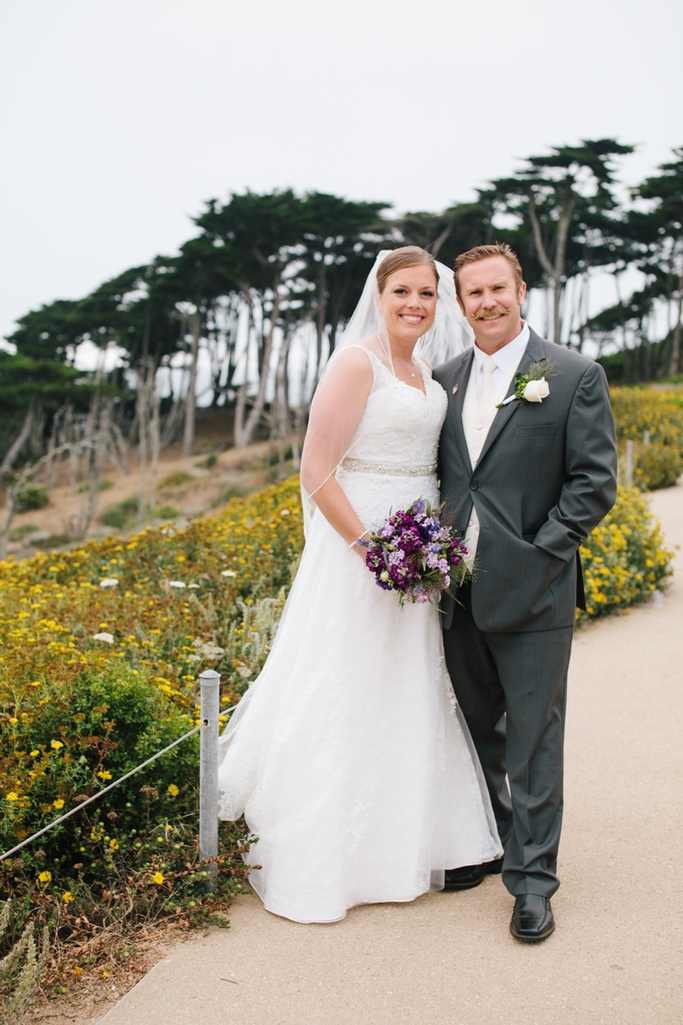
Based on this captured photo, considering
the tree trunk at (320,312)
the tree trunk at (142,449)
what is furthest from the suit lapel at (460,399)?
the tree trunk at (320,312)

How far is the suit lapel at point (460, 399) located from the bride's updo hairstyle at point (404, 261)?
0.34 metres

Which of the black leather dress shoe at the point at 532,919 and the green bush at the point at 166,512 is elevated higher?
the black leather dress shoe at the point at 532,919

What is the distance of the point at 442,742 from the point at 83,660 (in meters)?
1.55

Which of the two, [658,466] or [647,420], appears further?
[647,420]

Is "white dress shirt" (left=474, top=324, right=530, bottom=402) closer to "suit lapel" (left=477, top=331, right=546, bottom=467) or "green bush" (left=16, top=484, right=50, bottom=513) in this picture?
"suit lapel" (left=477, top=331, right=546, bottom=467)

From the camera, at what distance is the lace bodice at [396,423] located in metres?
3.05

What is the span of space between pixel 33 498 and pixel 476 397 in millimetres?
29124

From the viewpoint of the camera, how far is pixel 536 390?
2764 millimetres

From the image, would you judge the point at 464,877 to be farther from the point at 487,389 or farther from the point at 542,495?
the point at 487,389

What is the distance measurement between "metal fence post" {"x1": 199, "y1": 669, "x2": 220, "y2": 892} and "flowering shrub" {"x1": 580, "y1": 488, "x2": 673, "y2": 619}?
4301 millimetres

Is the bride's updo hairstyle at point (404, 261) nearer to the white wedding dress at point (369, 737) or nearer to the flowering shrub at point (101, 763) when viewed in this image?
the white wedding dress at point (369, 737)

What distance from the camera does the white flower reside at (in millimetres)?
2762

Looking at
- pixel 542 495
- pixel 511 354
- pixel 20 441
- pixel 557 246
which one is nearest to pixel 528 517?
pixel 542 495

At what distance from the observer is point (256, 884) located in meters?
3.04
